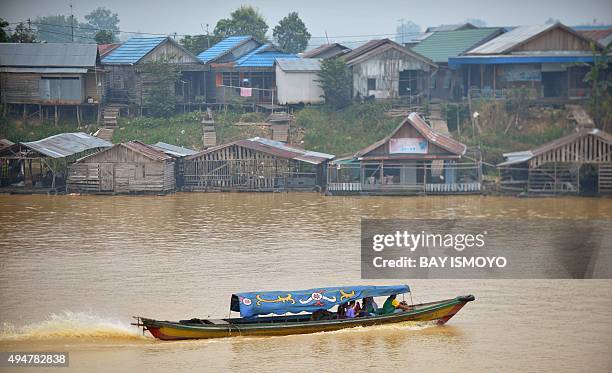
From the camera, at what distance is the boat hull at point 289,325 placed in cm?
1856

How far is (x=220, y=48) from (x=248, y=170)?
12.5 metres

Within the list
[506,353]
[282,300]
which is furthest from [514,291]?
[282,300]

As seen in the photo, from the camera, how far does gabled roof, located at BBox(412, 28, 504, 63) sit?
154ft

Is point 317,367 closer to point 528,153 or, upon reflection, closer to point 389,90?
point 528,153

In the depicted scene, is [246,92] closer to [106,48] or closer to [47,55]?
[106,48]

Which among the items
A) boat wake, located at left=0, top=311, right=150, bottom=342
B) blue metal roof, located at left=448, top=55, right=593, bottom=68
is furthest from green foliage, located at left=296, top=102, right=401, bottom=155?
boat wake, located at left=0, top=311, right=150, bottom=342

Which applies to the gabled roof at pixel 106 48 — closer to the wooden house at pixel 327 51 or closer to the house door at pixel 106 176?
the wooden house at pixel 327 51

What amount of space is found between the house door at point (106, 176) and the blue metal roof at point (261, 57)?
10497 mm

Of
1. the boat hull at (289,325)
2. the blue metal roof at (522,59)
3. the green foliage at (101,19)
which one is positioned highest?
Result: the green foliage at (101,19)

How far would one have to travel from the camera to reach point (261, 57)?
4672 cm

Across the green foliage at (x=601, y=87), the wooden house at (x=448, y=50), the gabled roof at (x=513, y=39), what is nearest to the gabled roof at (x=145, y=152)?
the wooden house at (x=448, y=50)

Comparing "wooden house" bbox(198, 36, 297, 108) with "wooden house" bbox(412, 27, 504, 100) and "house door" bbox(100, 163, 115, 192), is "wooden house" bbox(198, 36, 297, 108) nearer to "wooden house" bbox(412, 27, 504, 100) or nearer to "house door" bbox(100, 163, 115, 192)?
"wooden house" bbox(412, 27, 504, 100)

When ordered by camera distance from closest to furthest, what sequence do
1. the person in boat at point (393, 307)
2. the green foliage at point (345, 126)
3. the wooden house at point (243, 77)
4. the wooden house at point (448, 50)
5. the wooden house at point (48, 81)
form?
the person in boat at point (393, 307)
the green foliage at point (345, 126)
the wooden house at point (48, 81)
the wooden house at point (243, 77)
the wooden house at point (448, 50)

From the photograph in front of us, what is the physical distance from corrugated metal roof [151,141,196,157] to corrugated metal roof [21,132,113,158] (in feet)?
6.64
